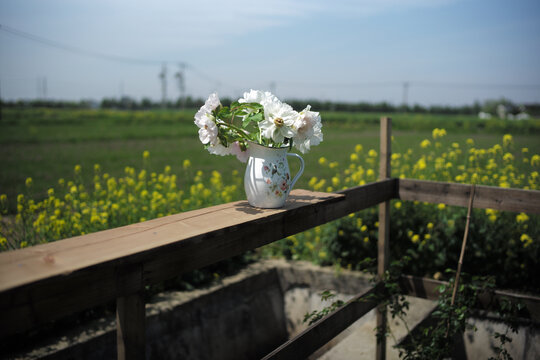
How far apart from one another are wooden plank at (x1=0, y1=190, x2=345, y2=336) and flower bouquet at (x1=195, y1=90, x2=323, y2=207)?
0.09m

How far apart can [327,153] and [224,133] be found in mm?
12233

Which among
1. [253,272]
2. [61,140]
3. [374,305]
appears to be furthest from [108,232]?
[61,140]

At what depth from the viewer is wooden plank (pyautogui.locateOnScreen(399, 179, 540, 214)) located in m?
2.29

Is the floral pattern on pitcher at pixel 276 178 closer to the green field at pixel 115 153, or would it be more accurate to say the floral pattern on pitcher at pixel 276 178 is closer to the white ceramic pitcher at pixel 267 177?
the white ceramic pitcher at pixel 267 177

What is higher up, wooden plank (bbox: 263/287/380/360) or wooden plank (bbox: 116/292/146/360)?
wooden plank (bbox: 116/292/146/360)

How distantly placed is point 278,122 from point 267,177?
7.8 inches

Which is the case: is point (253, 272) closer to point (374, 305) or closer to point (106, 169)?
point (374, 305)

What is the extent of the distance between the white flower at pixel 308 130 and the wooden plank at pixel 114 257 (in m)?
0.25

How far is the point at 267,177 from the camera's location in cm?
157

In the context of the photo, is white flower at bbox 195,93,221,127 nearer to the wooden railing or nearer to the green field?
the wooden railing

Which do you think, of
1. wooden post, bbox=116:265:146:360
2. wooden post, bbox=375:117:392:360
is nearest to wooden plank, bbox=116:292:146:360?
wooden post, bbox=116:265:146:360

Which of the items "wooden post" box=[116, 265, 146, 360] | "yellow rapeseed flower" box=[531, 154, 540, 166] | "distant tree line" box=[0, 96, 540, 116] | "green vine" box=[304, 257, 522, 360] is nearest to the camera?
"wooden post" box=[116, 265, 146, 360]

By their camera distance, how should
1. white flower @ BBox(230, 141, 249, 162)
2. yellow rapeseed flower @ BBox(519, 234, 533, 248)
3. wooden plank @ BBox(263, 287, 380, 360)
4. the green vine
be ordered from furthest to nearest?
yellow rapeseed flower @ BBox(519, 234, 533, 248) → the green vine → wooden plank @ BBox(263, 287, 380, 360) → white flower @ BBox(230, 141, 249, 162)

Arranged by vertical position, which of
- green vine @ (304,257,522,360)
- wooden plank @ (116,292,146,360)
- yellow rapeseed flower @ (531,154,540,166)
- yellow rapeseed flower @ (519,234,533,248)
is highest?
yellow rapeseed flower @ (531,154,540,166)
